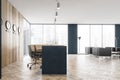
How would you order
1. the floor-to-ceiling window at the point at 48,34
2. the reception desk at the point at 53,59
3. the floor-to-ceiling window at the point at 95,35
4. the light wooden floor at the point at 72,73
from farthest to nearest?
1. the floor-to-ceiling window at the point at 95,35
2. the floor-to-ceiling window at the point at 48,34
3. the reception desk at the point at 53,59
4. the light wooden floor at the point at 72,73

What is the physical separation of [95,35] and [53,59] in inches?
458

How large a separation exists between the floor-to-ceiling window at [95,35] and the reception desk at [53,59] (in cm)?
1109

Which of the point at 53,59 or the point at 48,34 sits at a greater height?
the point at 48,34

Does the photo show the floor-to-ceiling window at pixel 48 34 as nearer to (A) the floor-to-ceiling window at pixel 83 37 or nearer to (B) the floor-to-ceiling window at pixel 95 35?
(A) the floor-to-ceiling window at pixel 83 37

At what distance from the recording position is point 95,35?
16641 mm

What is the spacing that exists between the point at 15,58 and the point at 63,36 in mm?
7621

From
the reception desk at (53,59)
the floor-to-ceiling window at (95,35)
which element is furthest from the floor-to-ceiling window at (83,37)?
the reception desk at (53,59)

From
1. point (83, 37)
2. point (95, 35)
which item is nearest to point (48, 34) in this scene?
point (83, 37)

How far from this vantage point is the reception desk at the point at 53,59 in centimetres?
556

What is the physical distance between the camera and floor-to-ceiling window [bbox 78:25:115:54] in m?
16.5

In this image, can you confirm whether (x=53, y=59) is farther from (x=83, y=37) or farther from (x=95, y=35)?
(x=95, y=35)

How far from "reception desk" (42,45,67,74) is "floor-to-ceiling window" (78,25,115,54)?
1109 centimetres

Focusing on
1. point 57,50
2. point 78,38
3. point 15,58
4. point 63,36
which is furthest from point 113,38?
point 57,50

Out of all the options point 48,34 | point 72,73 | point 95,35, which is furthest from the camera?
point 95,35
